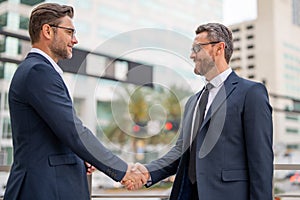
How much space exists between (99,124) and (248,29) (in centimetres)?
3472

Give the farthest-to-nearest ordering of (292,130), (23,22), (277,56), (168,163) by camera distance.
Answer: (292,130)
(277,56)
(23,22)
(168,163)

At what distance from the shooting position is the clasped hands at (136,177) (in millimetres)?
1271

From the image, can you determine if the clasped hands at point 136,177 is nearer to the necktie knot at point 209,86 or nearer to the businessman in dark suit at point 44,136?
the businessman in dark suit at point 44,136

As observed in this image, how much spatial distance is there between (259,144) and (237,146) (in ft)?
0.22

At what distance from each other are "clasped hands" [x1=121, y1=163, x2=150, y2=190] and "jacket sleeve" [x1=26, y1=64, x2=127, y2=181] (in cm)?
21

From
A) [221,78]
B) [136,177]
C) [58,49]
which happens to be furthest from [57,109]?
[221,78]

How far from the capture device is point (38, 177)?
1.00 metres

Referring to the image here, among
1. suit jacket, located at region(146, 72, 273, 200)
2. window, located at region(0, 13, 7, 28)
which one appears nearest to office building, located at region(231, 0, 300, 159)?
window, located at region(0, 13, 7, 28)

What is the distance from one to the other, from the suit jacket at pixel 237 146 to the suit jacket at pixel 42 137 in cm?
37

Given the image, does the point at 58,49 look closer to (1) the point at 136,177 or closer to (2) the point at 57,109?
(2) the point at 57,109

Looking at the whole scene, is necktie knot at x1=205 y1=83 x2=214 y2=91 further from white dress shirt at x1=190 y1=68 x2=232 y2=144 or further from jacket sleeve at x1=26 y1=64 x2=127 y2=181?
jacket sleeve at x1=26 y1=64 x2=127 y2=181

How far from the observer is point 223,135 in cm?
113

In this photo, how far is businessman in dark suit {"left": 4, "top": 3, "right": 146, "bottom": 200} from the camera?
1.00 meters

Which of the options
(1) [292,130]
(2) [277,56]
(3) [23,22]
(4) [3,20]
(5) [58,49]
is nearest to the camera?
(5) [58,49]
